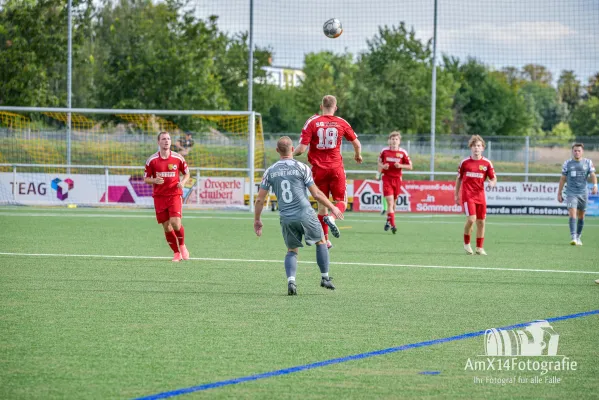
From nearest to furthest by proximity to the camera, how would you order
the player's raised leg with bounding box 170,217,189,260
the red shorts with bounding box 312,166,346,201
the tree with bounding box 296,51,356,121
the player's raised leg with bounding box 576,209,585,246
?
the red shorts with bounding box 312,166,346,201, the player's raised leg with bounding box 170,217,189,260, the player's raised leg with bounding box 576,209,585,246, the tree with bounding box 296,51,356,121

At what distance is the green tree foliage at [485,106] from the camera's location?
2621 inches

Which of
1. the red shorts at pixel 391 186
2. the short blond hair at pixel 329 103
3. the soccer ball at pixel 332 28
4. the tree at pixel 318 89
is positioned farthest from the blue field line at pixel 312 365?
the tree at pixel 318 89

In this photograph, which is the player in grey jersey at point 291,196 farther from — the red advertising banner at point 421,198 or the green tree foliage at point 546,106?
the green tree foliage at point 546,106

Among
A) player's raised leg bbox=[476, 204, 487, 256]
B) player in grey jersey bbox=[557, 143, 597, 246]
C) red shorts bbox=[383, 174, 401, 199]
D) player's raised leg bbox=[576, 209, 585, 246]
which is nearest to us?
player's raised leg bbox=[476, 204, 487, 256]

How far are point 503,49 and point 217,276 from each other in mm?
22489

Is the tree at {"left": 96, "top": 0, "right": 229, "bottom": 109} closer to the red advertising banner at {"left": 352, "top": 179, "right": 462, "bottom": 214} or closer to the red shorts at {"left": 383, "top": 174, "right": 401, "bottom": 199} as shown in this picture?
the red advertising banner at {"left": 352, "top": 179, "right": 462, "bottom": 214}

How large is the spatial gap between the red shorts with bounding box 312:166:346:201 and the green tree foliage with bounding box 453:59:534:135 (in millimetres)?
54361

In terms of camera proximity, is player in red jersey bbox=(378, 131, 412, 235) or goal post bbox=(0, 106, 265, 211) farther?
goal post bbox=(0, 106, 265, 211)

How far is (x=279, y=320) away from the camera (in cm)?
798

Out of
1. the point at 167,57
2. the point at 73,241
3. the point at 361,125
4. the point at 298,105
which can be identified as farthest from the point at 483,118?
the point at 73,241

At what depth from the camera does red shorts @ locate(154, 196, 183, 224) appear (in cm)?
1309

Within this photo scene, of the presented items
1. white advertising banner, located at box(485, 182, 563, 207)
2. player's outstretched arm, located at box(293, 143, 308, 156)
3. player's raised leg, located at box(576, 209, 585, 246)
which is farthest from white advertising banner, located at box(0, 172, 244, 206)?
player's outstretched arm, located at box(293, 143, 308, 156)

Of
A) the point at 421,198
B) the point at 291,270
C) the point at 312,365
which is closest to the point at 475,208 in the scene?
the point at 291,270

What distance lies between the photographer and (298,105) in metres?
57.7
